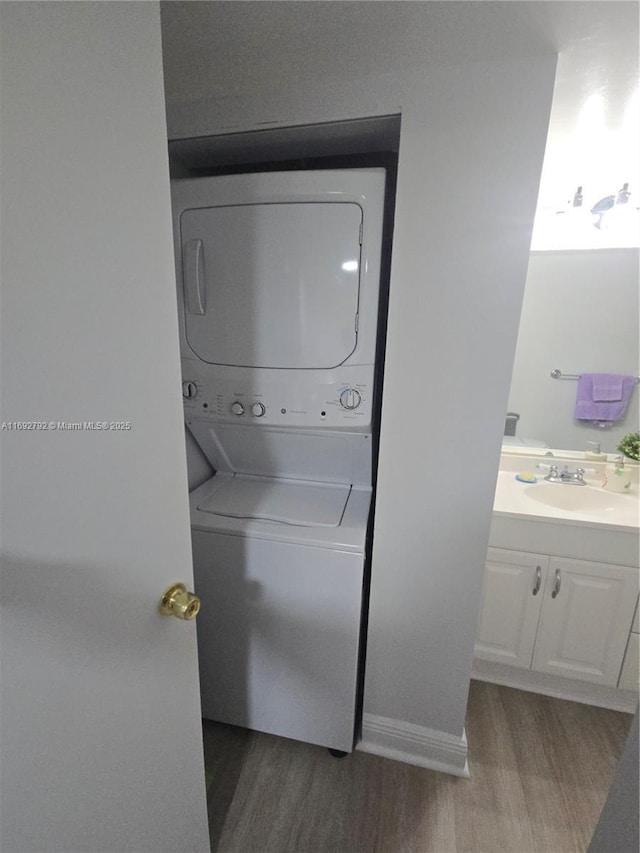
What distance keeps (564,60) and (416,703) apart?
206 centimetres

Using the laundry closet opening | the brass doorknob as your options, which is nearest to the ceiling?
the laundry closet opening

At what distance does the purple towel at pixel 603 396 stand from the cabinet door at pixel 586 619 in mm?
750

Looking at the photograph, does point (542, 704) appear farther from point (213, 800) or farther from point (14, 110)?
point (14, 110)

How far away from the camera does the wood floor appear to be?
4.10ft

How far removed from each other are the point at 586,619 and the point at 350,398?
1.44 metres

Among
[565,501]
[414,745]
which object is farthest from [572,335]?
[414,745]

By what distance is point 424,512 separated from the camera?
4.08 ft

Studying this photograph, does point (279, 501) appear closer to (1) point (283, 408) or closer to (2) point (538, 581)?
(1) point (283, 408)

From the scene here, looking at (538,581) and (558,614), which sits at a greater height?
(538,581)

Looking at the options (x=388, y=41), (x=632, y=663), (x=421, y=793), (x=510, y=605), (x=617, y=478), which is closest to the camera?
(x=388, y=41)

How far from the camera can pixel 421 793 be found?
4.53 feet

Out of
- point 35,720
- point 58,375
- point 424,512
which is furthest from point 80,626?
point 424,512

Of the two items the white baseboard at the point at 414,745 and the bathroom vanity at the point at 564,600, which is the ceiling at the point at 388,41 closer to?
the bathroom vanity at the point at 564,600

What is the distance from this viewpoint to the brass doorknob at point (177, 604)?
717 millimetres
